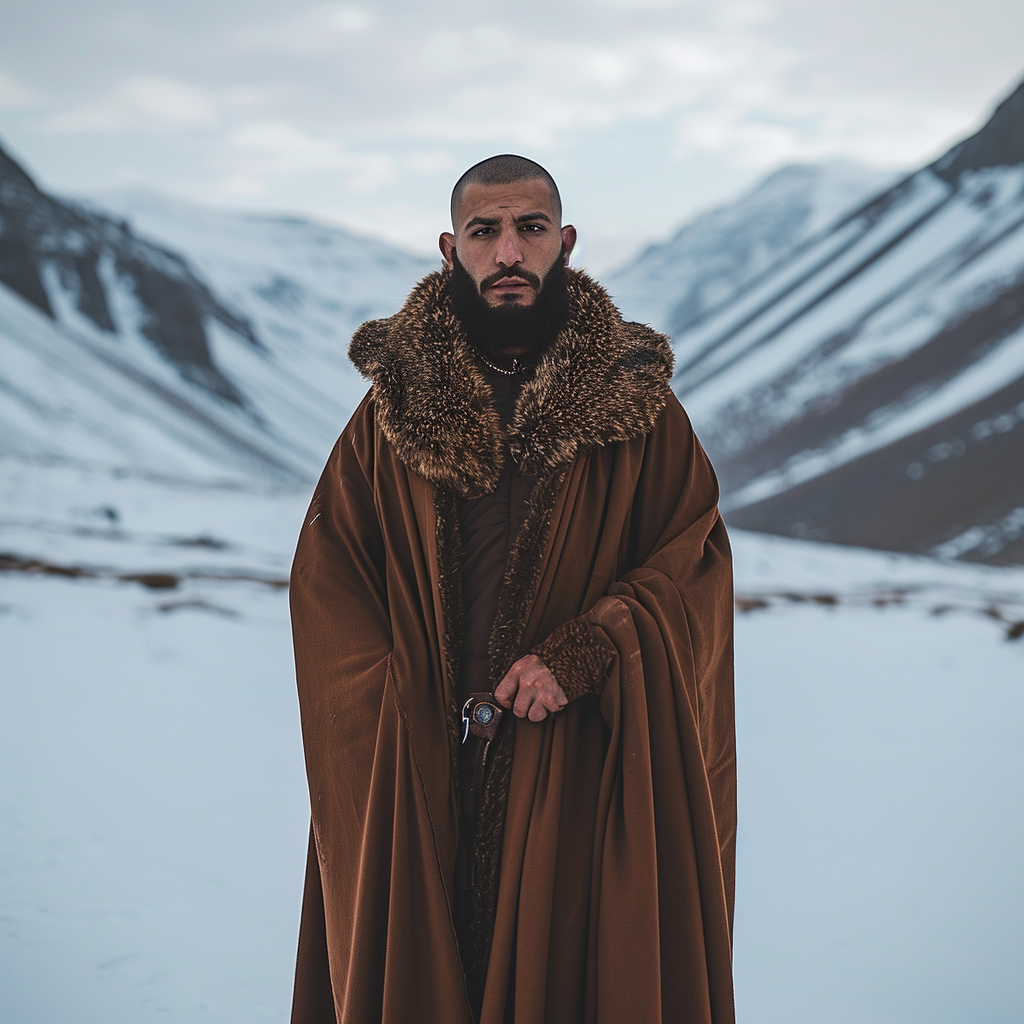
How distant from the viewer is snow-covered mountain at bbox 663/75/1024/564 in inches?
428

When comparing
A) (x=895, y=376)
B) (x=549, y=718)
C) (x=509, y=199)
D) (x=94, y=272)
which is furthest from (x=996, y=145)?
(x=549, y=718)

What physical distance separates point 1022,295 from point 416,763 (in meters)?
14.6

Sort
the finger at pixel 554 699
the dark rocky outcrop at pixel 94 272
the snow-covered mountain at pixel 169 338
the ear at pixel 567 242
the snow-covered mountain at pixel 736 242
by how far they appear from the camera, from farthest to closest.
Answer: the snow-covered mountain at pixel 736 242, the dark rocky outcrop at pixel 94 272, the snow-covered mountain at pixel 169 338, the ear at pixel 567 242, the finger at pixel 554 699

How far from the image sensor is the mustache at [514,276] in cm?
146

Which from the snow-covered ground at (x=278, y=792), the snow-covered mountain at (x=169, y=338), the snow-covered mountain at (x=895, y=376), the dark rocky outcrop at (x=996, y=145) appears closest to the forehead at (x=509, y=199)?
the snow-covered ground at (x=278, y=792)

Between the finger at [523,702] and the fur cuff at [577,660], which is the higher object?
the fur cuff at [577,660]

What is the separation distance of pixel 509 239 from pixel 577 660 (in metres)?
0.57

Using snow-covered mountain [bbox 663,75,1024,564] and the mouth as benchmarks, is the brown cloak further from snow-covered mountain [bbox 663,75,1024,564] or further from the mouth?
snow-covered mountain [bbox 663,75,1024,564]

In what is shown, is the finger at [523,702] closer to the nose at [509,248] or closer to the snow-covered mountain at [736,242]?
the nose at [509,248]

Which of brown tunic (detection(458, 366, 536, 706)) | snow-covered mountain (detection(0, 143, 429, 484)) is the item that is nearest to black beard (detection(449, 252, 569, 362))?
brown tunic (detection(458, 366, 536, 706))

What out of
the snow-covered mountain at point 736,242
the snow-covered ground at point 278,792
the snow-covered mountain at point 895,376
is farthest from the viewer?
the snow-covered mountain at point 736,242

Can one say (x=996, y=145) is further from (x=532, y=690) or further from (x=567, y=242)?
(x=532, y=690)

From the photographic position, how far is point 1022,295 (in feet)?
45.7

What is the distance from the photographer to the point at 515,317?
149cm
